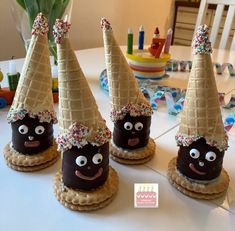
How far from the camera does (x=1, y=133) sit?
28.3 inches

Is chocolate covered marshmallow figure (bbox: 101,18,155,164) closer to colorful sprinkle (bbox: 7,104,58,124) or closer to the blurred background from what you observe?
colorful sprinkle (bbox: 7,104,58,124)

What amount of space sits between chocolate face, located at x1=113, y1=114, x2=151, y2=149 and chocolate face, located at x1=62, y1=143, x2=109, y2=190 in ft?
0.34

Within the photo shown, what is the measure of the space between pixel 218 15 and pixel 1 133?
4.83 ft

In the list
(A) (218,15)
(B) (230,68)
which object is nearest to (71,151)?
(B) (230,68)

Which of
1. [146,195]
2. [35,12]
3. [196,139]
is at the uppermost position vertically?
[35,12]

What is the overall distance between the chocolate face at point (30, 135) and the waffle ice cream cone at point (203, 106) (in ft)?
0.88

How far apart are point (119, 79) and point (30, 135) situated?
20cm

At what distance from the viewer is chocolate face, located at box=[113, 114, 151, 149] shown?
59cm

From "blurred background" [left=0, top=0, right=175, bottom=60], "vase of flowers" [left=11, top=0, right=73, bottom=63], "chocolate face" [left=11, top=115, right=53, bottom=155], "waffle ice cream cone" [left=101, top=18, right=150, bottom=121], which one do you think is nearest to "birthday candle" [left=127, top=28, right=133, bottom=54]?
"vase of flowers" [left=11, top=0, right=73, bottom=63]

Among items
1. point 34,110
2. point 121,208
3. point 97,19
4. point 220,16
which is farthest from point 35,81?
point 97,19

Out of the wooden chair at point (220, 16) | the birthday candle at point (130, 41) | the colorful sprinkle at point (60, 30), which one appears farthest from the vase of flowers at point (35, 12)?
the wooden chair at point (220, 16)

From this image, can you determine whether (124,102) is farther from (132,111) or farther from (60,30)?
(60,30)

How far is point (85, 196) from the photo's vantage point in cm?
50

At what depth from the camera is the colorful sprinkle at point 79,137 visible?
18.3 inches
